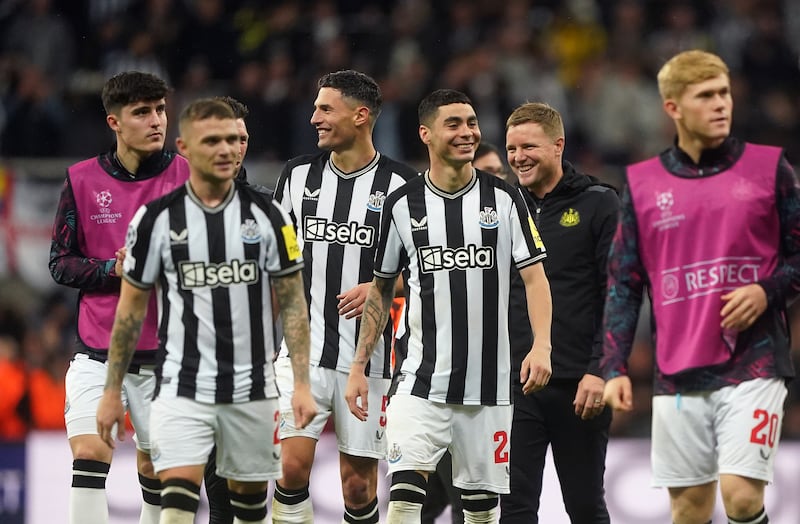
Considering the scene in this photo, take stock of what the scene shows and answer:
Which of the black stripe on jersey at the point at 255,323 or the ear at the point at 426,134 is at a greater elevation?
the ear at the point at 426,134

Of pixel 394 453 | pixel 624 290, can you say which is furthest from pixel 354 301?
pixel 624 290

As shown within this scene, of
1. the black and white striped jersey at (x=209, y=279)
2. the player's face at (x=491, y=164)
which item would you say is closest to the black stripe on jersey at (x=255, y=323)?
the black and white striped jersey at (x=209, y=279)

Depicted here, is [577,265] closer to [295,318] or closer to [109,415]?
[295,318]

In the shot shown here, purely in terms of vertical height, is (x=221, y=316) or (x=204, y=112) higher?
(x=204, y=112)

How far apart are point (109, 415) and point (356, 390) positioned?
1276 millimetres

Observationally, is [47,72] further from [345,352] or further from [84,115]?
[345,352]

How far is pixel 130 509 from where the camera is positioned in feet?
33.0

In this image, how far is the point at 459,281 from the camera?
6.64m

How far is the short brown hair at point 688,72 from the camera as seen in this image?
18.8ft

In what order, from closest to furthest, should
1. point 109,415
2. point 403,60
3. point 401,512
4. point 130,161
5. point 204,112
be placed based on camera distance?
1. point 109,415
2. point 204,112
3. point 401,512
4. point 130,161
5. point 403,60

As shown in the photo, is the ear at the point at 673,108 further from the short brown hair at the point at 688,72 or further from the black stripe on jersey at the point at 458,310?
the black stripe on jersey at the point at 458,310

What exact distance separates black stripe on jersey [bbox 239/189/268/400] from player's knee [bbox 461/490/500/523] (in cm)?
129

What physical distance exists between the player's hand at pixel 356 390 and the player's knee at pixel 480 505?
0.64 metres

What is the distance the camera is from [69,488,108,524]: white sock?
21.6 ft
